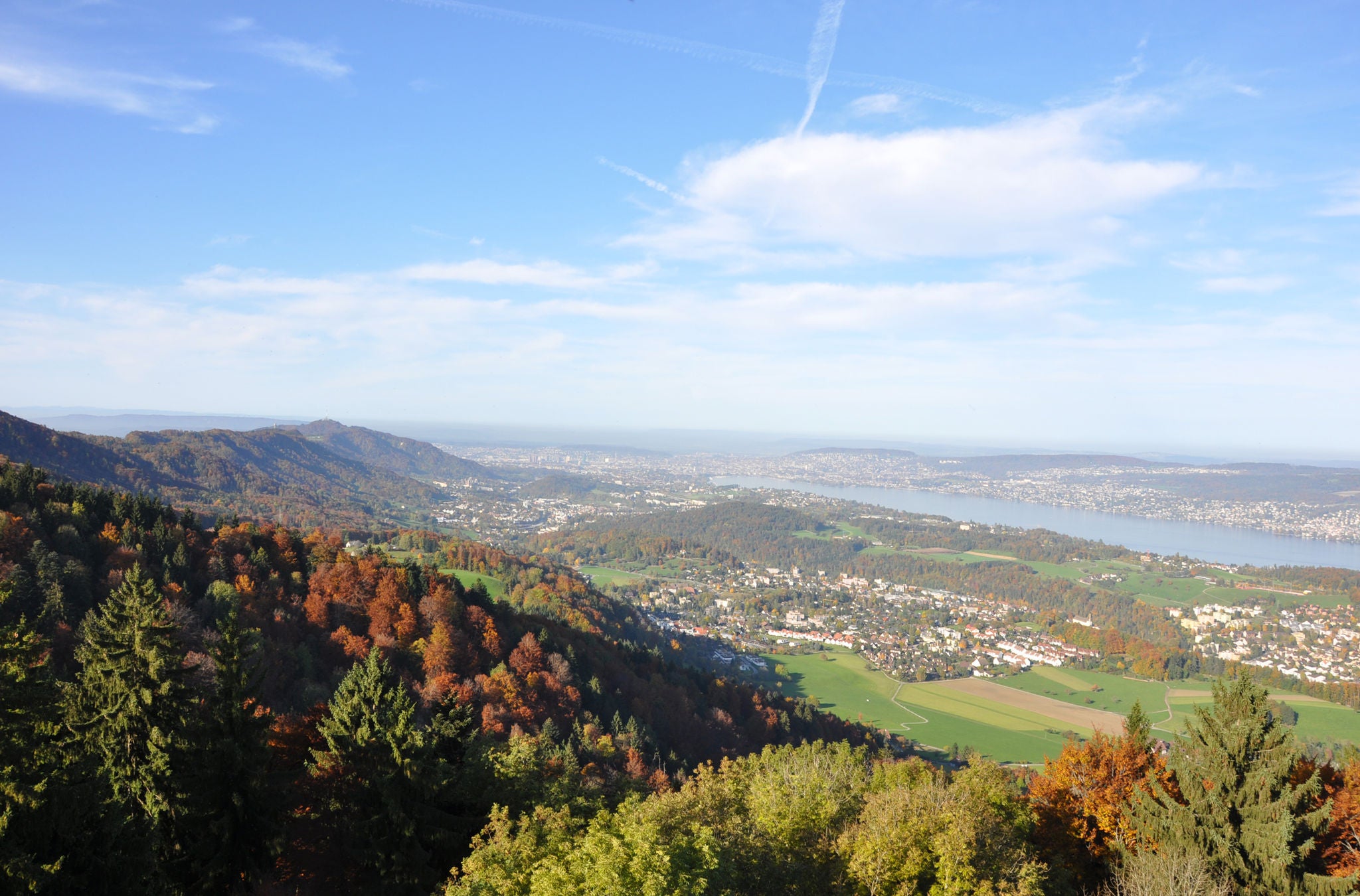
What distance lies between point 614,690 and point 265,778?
32.7 metres

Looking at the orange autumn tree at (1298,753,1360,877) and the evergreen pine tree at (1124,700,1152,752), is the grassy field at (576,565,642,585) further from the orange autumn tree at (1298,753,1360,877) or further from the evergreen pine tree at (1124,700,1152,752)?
the orange autumn tree at (1298,753,1360,877)

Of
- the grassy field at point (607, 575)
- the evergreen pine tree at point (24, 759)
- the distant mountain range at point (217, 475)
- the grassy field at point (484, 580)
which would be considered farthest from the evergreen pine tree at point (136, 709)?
the grassy field at point (607, 575)

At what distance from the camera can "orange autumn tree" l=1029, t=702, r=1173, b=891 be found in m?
17.1

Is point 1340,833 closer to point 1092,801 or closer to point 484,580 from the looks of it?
point 1092,801

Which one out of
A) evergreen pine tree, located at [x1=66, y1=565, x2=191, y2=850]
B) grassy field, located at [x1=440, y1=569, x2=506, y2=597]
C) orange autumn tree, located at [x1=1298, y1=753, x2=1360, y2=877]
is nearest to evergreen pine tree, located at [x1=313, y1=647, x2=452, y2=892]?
evergreen pine tree, located at [x1=66, y1=565, x2=191, y2=850]

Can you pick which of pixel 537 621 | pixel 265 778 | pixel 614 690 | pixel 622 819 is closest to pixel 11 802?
pixel 265 778

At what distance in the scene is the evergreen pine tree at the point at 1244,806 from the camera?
1375cm

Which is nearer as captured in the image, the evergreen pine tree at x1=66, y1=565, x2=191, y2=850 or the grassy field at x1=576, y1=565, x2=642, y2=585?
the evergreen pine tree at x1=66, y1=565, x2=191, y2=850

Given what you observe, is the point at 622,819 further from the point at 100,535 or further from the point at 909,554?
the point at 909,554

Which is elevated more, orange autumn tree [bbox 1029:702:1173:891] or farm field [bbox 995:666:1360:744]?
orange autumn tree [bbox 1029:702:1173:891]

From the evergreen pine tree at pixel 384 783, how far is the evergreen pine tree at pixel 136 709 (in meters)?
3.57

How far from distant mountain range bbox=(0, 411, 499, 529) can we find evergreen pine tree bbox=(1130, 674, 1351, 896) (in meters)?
82.4

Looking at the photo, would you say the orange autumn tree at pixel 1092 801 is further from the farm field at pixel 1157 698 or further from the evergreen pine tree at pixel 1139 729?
the farm field at pixel 1157 698

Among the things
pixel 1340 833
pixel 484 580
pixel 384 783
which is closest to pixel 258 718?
pixel 384 783
